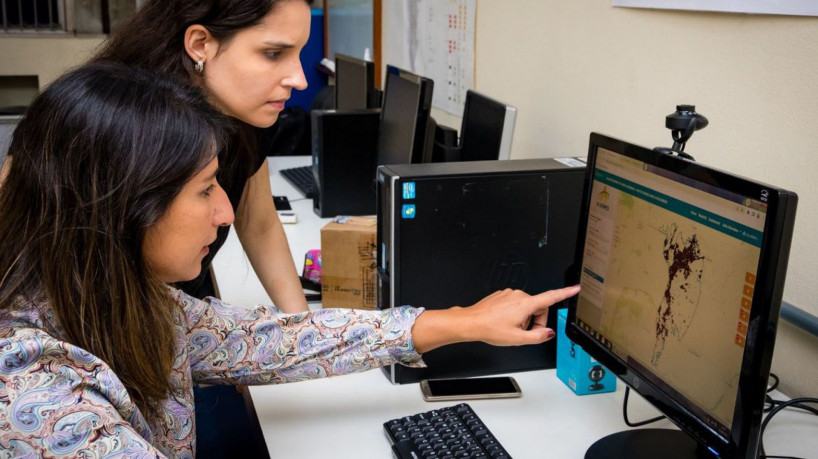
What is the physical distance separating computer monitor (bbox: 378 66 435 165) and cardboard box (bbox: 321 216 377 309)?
0.42 m

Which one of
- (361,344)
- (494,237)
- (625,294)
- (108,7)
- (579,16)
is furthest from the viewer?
(108,7)

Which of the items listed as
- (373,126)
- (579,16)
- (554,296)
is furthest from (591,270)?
(373,126)

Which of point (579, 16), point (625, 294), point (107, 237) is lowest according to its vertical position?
point (625, 294)

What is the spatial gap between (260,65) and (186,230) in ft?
1.63

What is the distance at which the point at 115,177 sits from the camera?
0.92 meters

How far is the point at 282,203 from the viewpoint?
2.49 metres

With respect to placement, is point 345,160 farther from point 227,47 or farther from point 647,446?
point 647,446

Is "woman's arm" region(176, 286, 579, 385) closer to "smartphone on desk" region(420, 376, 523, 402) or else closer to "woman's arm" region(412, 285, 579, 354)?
"woman's arm" region(412, 285, 579, 354)

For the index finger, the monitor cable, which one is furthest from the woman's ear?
the monitor cable

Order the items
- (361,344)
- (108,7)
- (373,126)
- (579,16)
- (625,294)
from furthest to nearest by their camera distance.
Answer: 1. (108,7)
2. (373,126)
3. (579,16)
4. (361,344)
5. (625,294)

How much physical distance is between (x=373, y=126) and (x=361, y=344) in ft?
4.03

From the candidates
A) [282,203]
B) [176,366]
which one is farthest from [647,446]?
[282,203]

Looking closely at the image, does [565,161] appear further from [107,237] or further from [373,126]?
[373,126]

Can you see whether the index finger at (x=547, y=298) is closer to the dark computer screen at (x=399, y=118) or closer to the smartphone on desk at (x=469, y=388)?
the smartphone on desk at (x=469, y=388)
